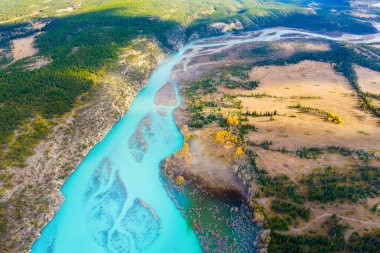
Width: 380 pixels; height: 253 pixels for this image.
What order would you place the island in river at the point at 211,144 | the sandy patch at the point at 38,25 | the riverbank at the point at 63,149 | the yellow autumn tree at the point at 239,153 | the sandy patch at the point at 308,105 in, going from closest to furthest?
the island in river at the point at 211,144
the riverbank at the point at 63,149
the yellow autumn tree at the point at 239,153
the sandy patch at the point at 308,105
the sandy patch at the point at 38,25

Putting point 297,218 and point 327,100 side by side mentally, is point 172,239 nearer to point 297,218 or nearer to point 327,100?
point 297,218

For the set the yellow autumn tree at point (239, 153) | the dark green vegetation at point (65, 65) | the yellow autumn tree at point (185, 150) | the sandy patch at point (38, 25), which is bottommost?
the yellow autumn tree at point (185, 150)

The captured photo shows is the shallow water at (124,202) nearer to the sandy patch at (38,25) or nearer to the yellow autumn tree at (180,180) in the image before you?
the yellow autumn tree at (180,180)

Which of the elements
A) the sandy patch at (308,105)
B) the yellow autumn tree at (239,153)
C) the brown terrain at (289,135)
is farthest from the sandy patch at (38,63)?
the yellow autumn tree at (239,153)

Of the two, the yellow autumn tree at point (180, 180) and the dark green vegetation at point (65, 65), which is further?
the dark green vegetation at point (65, 65)

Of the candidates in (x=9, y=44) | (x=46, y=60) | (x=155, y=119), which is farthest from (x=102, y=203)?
(x=9, y=44)

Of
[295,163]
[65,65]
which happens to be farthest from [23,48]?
[295,163]

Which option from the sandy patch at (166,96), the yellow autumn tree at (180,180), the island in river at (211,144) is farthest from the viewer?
the sandy patch at (166,96)
